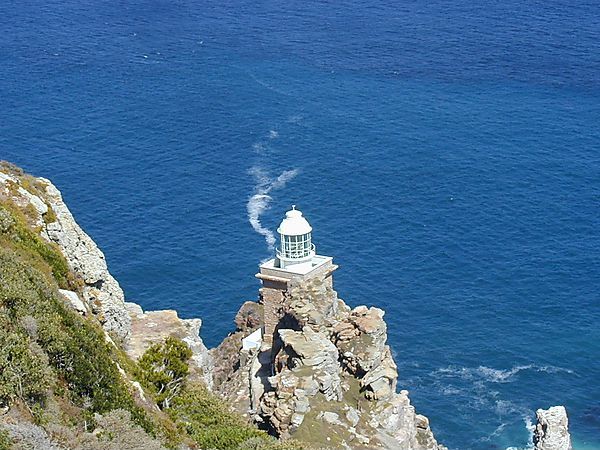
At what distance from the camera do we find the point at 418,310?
348 feet

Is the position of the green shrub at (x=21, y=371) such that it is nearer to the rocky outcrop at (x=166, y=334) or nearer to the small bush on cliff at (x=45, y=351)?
the small bush on cliff at (x=45, y=351)

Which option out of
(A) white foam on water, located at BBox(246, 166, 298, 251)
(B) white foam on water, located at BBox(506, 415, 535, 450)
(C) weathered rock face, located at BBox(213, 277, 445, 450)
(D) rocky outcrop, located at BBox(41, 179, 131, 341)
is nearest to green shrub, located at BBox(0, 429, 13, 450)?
(D) rocky outcrop, located at BBox(41, 179, 131, 341)

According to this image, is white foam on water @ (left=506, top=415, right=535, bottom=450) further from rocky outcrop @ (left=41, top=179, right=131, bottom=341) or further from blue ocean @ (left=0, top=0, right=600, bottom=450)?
rocky outcrop @ (left=41, top=179, right=131, bottom=341)

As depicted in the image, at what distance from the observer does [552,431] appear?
79438mm

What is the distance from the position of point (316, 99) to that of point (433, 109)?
20.0 meters

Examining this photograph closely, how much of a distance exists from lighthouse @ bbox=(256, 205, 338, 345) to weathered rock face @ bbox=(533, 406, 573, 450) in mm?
28275

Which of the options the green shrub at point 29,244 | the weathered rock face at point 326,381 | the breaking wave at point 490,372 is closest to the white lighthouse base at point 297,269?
the weathered rock face at point 326,381

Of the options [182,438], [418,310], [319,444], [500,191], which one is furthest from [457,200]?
[182,438]

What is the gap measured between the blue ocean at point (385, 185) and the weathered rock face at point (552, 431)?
506 centimetres

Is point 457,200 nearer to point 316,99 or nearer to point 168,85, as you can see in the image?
point 316,99

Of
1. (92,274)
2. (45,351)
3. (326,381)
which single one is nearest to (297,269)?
(326,381)

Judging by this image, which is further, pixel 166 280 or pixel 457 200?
pixel 457 200

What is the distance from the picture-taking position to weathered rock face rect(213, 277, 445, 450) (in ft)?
154

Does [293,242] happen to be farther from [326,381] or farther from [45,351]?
[45,351]
